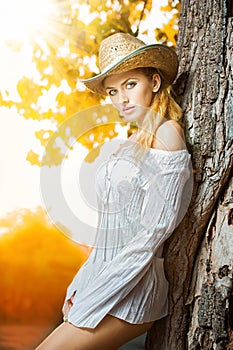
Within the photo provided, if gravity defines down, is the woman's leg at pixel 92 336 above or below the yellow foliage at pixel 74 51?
below

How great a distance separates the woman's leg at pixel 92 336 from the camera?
5.03 ft

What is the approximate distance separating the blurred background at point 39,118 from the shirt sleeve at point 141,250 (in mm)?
559

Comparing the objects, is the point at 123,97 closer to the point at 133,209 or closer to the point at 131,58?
the point at 131,58

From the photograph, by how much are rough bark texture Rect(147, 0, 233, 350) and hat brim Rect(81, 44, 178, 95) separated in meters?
0.10

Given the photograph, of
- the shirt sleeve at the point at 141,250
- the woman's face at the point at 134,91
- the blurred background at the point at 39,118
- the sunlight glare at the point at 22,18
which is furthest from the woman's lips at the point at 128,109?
the sunlight glare at the point at 22,18

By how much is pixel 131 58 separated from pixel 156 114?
0.18 metres

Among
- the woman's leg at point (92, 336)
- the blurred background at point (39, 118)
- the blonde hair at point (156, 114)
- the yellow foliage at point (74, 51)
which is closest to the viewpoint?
the woman's leg at point (92, 336)

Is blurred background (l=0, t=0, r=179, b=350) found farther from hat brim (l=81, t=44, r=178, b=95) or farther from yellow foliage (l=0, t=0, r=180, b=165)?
hat brim (l=81, t=44, r=178, b=95)

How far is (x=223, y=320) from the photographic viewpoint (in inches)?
62.0

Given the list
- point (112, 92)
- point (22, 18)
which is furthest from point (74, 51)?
point (112, 92)

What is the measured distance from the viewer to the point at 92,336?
1.54 m

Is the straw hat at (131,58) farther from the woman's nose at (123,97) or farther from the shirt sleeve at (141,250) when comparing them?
the shirt sleeve at (141,250)

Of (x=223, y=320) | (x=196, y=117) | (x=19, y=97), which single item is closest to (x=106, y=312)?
(x=223, y=320)

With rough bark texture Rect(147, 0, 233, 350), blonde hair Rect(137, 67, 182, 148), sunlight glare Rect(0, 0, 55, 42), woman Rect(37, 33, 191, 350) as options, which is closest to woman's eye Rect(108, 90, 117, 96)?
woman Rect(37, 33, 191, 350)
